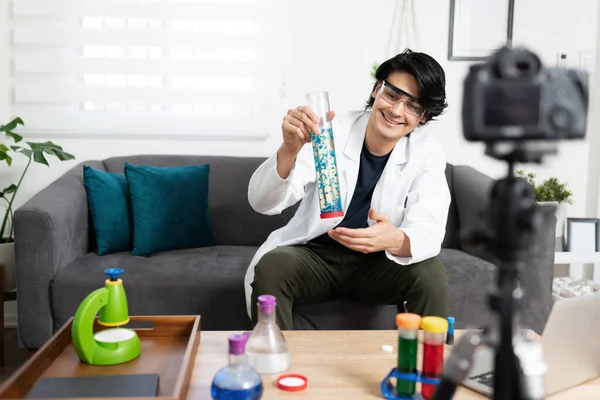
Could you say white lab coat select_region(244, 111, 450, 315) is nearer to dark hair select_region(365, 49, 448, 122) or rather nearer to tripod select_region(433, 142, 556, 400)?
dark hair select_region(365, 49, 448, 122)

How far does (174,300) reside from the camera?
206cm

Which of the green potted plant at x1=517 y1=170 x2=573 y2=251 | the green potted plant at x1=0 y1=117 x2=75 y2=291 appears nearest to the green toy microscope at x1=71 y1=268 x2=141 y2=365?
the green potted plant at x1=0 y1=117 x2=75 y2=291

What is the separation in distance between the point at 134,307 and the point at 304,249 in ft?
2.04

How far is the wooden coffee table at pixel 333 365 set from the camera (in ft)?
3.63

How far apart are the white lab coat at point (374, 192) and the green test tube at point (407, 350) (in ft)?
2.25

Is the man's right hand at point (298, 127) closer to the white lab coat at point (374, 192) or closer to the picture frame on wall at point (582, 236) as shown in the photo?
the white lab coat at point (374, 192)

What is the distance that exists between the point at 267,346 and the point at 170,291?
0.94 m

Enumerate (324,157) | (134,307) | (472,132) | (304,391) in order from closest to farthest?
(472,132), (304,391), (324,157), (134,307)

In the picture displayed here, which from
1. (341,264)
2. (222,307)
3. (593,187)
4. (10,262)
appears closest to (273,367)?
(341,264)

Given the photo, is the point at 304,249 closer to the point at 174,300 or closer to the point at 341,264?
the point at 341,264

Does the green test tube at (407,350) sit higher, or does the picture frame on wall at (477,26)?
the picture frame on wall at (477,26)

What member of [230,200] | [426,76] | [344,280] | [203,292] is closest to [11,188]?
[230,200]

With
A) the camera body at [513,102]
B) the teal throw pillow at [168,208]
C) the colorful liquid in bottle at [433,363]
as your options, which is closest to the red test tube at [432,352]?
the colorful liquid in bottle at [433,363]

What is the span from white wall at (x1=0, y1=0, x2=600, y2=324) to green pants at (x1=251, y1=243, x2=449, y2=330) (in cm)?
107
